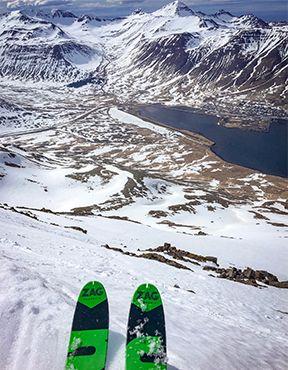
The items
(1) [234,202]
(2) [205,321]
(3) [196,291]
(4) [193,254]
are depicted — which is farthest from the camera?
(1) [234,202]

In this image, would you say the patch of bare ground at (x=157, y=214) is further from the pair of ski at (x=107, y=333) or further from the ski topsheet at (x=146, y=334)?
the pair of ski at (x=107, y=333)

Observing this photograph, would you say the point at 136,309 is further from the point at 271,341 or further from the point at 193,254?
the point at 193,254

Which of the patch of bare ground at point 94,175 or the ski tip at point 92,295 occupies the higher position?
the patch of bare ground at point 94,175

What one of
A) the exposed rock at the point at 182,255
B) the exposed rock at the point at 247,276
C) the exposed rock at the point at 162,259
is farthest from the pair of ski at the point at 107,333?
the exposed rock at the point at 182,255

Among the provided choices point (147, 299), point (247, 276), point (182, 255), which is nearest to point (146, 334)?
point (147, 299)

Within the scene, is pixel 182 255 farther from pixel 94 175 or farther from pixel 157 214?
pixel 94 175

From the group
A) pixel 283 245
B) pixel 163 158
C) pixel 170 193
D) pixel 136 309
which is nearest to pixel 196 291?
pixel 136 309

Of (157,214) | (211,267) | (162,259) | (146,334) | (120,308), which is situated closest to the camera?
(146,334)
